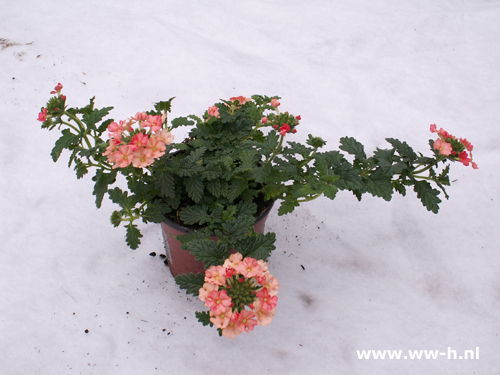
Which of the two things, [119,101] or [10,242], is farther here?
[119,101]

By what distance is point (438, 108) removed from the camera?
10.2 feet

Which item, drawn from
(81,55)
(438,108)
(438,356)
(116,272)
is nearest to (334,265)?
(438,356)

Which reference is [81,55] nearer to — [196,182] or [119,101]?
[119,101]

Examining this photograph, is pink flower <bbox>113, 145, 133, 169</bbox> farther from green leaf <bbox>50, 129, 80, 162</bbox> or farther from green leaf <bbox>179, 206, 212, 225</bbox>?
green leaf <bbox>179, 206, 212, 225</bbox>

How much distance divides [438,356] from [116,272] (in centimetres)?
177

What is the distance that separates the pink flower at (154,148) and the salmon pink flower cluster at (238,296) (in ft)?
1.41

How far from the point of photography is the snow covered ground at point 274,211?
1.95 metres

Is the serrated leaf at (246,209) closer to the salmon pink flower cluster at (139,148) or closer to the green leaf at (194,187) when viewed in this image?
the green leaf at (194,187)

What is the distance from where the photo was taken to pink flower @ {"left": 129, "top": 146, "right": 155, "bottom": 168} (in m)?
1.31

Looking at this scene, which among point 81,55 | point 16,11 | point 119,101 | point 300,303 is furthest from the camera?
point 16,11

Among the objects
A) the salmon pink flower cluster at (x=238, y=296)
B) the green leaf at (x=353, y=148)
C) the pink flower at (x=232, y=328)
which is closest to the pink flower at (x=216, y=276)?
the salmon pink flower cluster at (x=238, y=296)

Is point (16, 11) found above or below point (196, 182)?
above

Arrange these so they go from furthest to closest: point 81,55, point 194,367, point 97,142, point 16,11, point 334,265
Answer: point 16,11 → point 81,55 → point 334,265 → point 194,367 → point 97,142

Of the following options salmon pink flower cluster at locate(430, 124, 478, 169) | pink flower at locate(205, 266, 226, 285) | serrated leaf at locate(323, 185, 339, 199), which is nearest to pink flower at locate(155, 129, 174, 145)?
pink flower at locate(205, 266, 226, 285)
